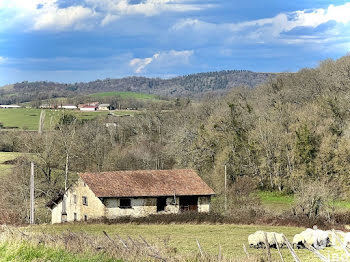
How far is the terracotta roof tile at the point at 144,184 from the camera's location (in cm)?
5181

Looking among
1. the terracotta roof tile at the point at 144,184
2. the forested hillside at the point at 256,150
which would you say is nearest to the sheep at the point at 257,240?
the forested hillside at the point at 256,150

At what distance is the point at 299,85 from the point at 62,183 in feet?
140

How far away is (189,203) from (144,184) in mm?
5088

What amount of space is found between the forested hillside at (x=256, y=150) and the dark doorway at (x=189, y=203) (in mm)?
2129

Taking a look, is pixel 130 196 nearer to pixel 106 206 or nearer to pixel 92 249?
pixel 106 206

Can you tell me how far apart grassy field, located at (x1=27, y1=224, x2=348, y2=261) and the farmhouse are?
603 centimetres

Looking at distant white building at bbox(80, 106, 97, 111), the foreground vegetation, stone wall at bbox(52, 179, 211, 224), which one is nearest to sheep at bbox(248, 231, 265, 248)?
the foreground vegetation

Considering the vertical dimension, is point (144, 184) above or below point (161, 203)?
above

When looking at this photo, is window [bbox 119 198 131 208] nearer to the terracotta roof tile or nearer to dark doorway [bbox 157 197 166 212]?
the terracotta roof tile

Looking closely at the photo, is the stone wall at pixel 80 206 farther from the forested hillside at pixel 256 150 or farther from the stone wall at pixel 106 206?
the forested hillside at pixel 256 150

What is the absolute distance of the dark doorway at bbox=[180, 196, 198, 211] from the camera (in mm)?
53844

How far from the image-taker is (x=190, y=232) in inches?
1619

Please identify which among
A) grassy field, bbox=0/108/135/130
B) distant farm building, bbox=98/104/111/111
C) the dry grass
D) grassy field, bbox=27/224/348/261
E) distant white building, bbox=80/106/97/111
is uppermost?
distant farm building, bbox=98/104/111/111

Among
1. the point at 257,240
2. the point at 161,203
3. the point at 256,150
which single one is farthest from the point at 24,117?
the point at 257,240
